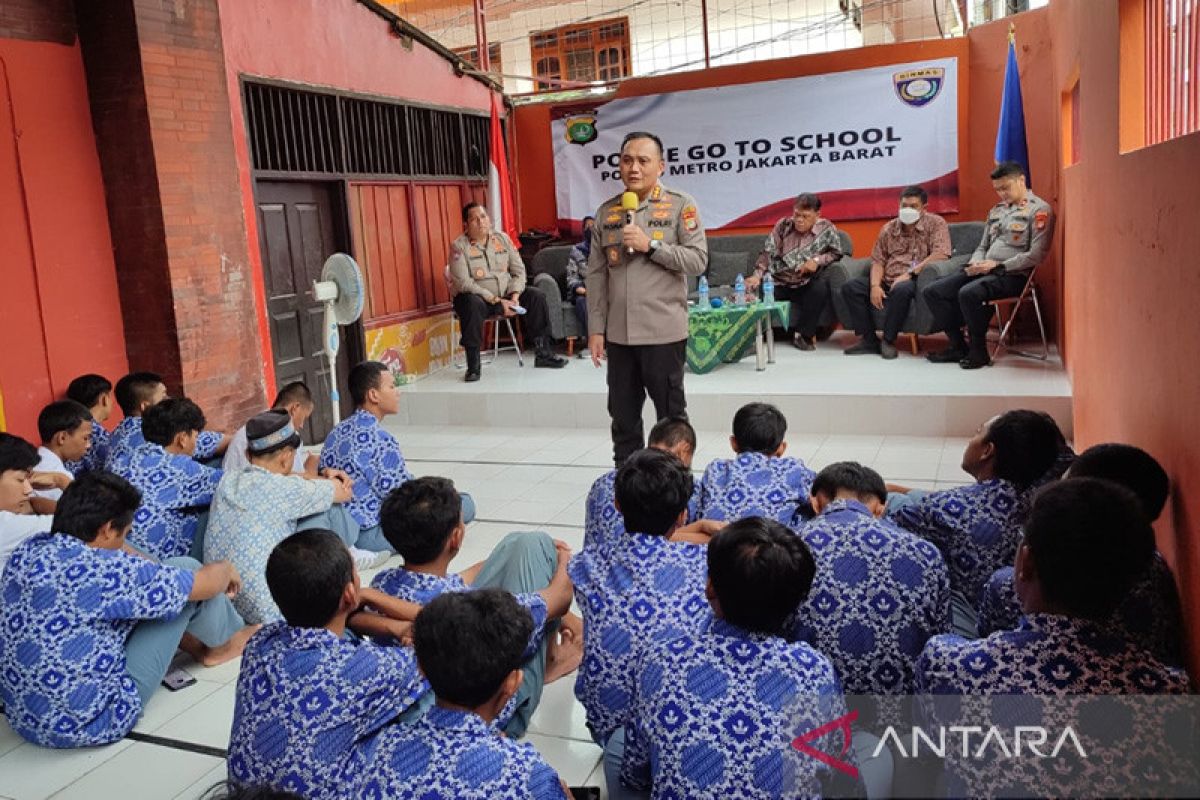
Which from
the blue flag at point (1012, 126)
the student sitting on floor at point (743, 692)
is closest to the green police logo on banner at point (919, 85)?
the blue flag at point (1012, 126)

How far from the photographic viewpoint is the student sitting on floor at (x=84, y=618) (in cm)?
245

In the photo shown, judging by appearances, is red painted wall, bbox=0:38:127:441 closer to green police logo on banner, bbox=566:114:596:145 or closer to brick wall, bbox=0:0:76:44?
brick wall, bbox=0:0:76:44

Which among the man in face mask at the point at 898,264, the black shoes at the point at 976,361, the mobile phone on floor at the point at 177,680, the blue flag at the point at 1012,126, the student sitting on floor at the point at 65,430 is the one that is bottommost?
the mobile phone on floor at the point at 177,680

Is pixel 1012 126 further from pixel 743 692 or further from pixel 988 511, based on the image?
pixel 743 692

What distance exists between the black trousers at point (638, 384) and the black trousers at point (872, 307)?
2.90 metres

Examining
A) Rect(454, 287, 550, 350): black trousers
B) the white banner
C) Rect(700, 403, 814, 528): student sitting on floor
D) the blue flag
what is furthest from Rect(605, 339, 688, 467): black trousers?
the white banner

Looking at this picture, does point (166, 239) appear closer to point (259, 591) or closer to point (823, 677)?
point (259, 591)

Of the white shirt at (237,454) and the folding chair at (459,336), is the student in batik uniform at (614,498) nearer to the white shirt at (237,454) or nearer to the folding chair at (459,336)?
the white shirt at (237,454)

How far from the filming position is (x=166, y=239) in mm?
5094

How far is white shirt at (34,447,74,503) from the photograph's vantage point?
346 centimetres

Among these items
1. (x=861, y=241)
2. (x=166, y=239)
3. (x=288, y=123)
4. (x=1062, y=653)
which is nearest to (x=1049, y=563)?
(x=1062, y=653)

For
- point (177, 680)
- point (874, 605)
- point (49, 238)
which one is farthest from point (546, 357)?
point (874, 605)

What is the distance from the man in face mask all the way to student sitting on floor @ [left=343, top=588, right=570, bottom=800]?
5.58 meters

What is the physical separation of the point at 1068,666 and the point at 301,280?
570cm
